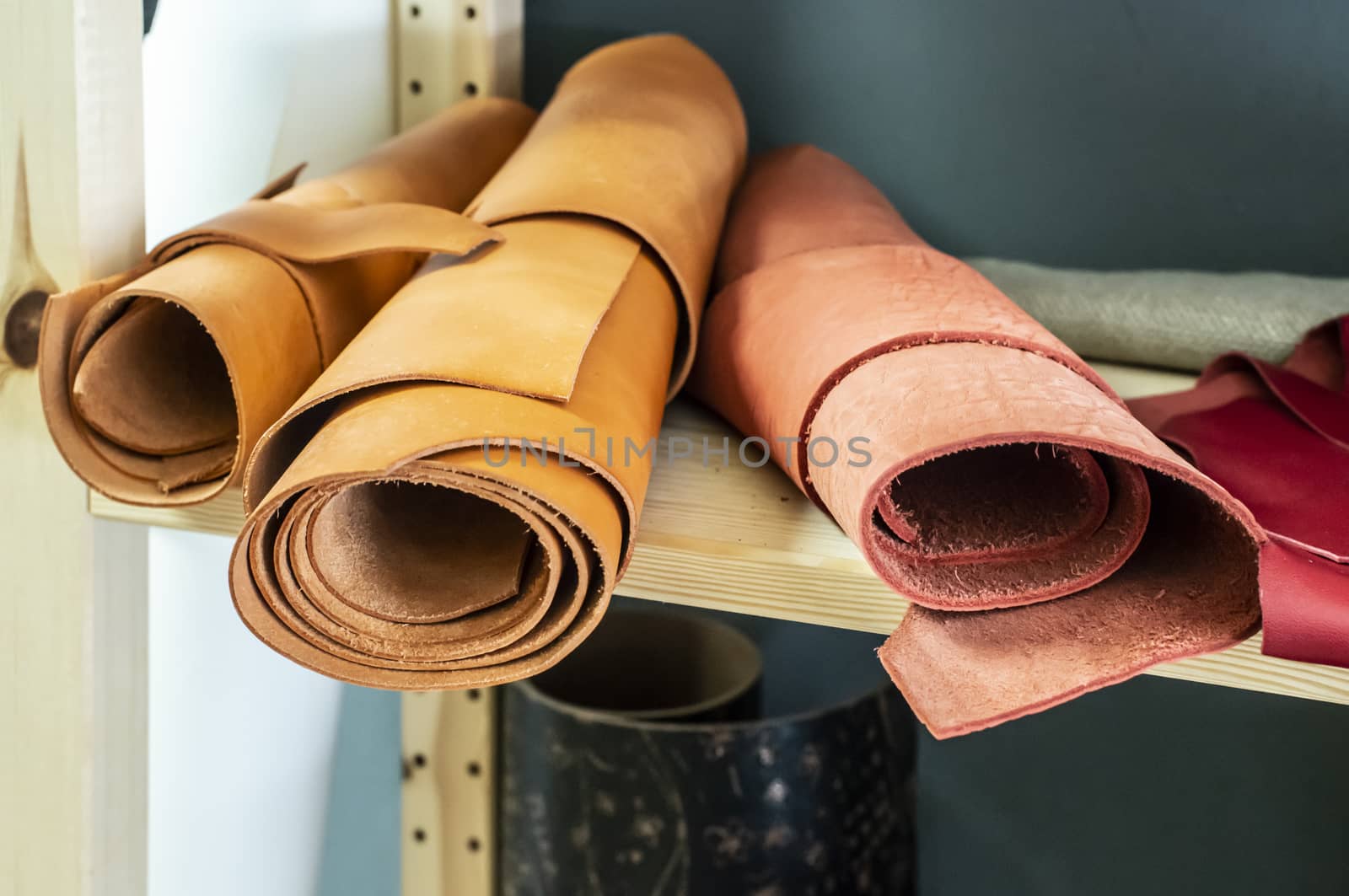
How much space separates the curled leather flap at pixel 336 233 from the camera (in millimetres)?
510

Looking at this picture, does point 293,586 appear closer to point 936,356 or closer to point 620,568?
point 620,568

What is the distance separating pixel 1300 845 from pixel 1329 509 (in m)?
0.60

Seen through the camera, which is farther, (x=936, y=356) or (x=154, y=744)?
(x=154, y=744)

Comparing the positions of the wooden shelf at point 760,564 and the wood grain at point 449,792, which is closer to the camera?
the wooden shelf at point 760,564

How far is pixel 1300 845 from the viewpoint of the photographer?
0.93 m

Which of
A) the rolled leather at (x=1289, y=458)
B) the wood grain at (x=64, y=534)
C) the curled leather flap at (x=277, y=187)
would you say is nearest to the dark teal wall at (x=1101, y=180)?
the rolled leather at (x=1289, y=458)

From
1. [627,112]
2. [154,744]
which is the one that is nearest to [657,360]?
[627,112]

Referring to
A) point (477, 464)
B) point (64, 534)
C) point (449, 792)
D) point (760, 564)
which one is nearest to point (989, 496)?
point (760, 564)

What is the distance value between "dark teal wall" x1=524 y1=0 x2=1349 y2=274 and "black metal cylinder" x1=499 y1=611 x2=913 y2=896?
0.38m

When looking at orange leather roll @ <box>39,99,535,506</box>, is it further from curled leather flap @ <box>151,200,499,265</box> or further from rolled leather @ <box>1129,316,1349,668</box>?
rolled leather @ <box>1129,316,1349,668</box>

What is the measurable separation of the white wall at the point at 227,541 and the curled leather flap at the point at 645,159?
0.20 metres

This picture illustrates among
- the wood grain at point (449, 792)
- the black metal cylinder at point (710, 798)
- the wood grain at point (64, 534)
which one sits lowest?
the wood grain at point (449, 792)

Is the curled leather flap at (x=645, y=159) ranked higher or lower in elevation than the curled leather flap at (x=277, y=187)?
higher

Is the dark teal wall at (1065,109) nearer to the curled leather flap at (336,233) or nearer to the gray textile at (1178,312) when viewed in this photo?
the gray textile at (1178,312)
